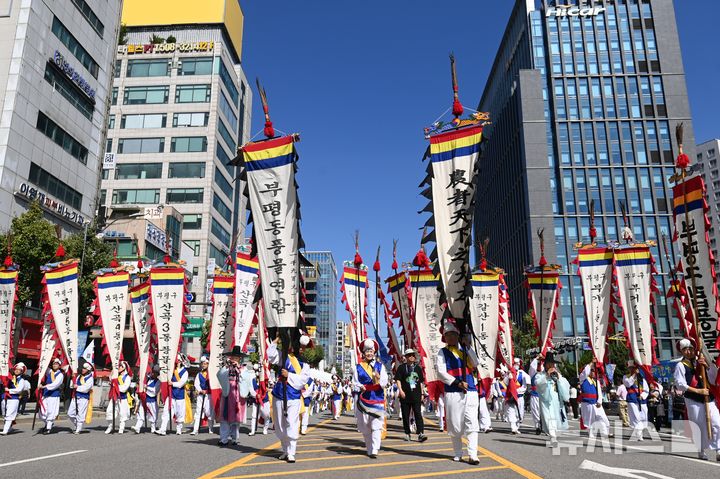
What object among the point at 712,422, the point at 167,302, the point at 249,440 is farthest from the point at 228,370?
the point at 712,422

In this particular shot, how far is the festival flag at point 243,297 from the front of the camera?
15.3 meters

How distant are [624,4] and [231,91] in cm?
4788

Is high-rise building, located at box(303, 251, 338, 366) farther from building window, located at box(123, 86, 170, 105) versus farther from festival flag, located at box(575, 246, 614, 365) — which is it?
festival flag, located at box(575, 246, 614, 365)

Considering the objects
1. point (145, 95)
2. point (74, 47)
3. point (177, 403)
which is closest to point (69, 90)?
point (74, 47)

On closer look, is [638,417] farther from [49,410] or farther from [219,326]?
[49,410]

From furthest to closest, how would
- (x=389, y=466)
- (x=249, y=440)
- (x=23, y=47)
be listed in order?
(x=23, y=47)
(x=249, y=440)
(x=389, y=466)

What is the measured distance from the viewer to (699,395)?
28.9 ft

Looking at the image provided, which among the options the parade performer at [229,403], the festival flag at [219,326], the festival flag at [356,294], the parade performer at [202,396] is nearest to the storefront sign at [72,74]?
the festival flag at [219,326]

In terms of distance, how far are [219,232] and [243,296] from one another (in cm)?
3964

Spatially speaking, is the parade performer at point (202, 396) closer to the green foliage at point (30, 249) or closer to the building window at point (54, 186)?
the green foliage at point (30, 249)

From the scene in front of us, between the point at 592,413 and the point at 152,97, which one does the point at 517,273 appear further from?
the point at 592,413

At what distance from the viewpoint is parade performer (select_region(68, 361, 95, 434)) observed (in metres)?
13.3

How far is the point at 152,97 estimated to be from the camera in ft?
177

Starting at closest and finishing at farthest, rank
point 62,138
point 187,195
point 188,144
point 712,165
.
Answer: point 62,138 < point 187,195 < point 188,144 < point 712,165
